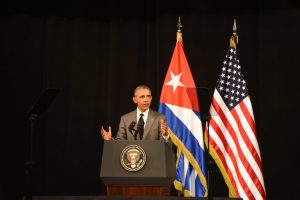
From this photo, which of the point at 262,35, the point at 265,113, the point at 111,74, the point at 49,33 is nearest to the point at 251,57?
the point at 262,35

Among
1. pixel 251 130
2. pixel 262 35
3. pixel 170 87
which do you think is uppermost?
pixel 262 35

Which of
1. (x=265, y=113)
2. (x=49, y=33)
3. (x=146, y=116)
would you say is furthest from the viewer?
(x=49, y=33)

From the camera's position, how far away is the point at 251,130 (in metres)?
6.82

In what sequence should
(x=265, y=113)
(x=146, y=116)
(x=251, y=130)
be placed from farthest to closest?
1. (x=265, y=113)
2. (x=251, y=130)
3. (x=146, y=116)

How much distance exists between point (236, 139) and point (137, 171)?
213 cm

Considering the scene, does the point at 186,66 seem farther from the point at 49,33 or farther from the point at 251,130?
the point at 49,33

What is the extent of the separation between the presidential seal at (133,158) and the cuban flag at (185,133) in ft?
5.94

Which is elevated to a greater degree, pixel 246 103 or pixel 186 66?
pixel 186 66

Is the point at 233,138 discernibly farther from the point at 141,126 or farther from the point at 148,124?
the point at 141,126

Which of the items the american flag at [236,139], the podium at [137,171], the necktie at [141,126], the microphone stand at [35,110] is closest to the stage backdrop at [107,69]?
the american flag at [236,139]

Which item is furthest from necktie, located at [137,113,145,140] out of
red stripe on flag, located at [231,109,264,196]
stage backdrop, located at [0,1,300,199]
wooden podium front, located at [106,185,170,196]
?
stage backdrop, located at [0,1,300,199]

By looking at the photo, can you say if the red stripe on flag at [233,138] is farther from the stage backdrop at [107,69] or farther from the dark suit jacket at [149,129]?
the dark suit jacket at [149,129]

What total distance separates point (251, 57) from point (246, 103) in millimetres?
874

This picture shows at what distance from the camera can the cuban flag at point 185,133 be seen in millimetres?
6930
